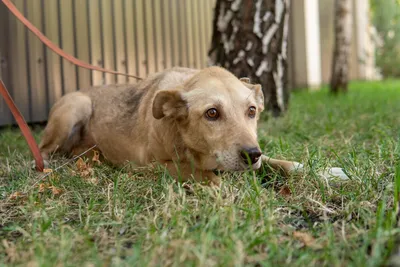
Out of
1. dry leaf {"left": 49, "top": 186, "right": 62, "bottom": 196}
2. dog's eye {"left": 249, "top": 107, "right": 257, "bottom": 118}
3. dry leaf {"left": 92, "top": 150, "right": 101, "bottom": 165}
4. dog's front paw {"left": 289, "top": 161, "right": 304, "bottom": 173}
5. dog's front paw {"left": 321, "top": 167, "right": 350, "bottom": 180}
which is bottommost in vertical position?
dry leaf {"left": 92, "top": 150, "right": 101, "bottom": 165}

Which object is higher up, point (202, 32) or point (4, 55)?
point (202, 32)

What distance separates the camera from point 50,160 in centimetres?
418

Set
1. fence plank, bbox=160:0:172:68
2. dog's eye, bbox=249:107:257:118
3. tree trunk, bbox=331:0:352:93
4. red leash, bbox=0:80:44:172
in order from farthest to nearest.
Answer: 1. tree trunk, bbox=331:0:352:93
2. fence plank, bbox=160:0:172:68
3. red leash, bbox=0:80:44:172
4. dog's eye, bbox=249:107:257:118

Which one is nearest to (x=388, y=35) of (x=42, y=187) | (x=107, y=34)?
(x=107, y=34)

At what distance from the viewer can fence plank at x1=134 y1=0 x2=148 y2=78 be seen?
295 inches

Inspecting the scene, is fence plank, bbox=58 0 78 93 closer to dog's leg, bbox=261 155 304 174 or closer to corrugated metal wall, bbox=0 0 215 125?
corrugated metal wall, bbox=0 0 215 125

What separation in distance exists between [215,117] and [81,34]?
4.01m

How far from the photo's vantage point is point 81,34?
6586 mm

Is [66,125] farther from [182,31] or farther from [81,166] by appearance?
[182,31]

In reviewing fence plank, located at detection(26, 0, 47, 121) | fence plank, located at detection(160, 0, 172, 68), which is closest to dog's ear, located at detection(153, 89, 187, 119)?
fence plank, located at detection(26, 0, 47, 121)

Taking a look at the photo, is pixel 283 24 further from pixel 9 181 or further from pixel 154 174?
pixel 9 181

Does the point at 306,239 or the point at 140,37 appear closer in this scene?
the point at 306,239

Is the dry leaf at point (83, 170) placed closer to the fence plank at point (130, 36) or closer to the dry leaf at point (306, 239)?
the dry leaf at point (306, 239)

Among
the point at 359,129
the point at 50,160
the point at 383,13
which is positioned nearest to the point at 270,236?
the point at 50,160
